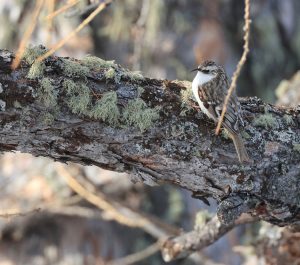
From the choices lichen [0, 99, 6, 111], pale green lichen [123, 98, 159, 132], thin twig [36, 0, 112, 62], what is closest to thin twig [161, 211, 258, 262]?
pale green lichen [123, 98, 159, 132]

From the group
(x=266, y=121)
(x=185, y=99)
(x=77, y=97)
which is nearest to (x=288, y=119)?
(x=266, y=121)

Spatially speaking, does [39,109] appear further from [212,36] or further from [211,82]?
[212,36]

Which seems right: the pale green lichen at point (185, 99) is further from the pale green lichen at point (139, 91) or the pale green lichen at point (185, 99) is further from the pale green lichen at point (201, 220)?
the pale green lichen at point (201, 220)

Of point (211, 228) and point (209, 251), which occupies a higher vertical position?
point (209, 251)

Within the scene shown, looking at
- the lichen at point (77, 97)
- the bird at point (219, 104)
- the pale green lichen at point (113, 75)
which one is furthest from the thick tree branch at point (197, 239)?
the lichen at point (77, 97)

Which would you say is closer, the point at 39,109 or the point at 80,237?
the point at 39,109

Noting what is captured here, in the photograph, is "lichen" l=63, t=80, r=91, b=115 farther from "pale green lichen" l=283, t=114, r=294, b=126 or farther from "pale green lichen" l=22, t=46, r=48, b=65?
"pale green lichen" l=283, t=114, r=294, b=126

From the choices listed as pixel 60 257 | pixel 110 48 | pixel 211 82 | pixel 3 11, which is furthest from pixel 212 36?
pixel 211 82
